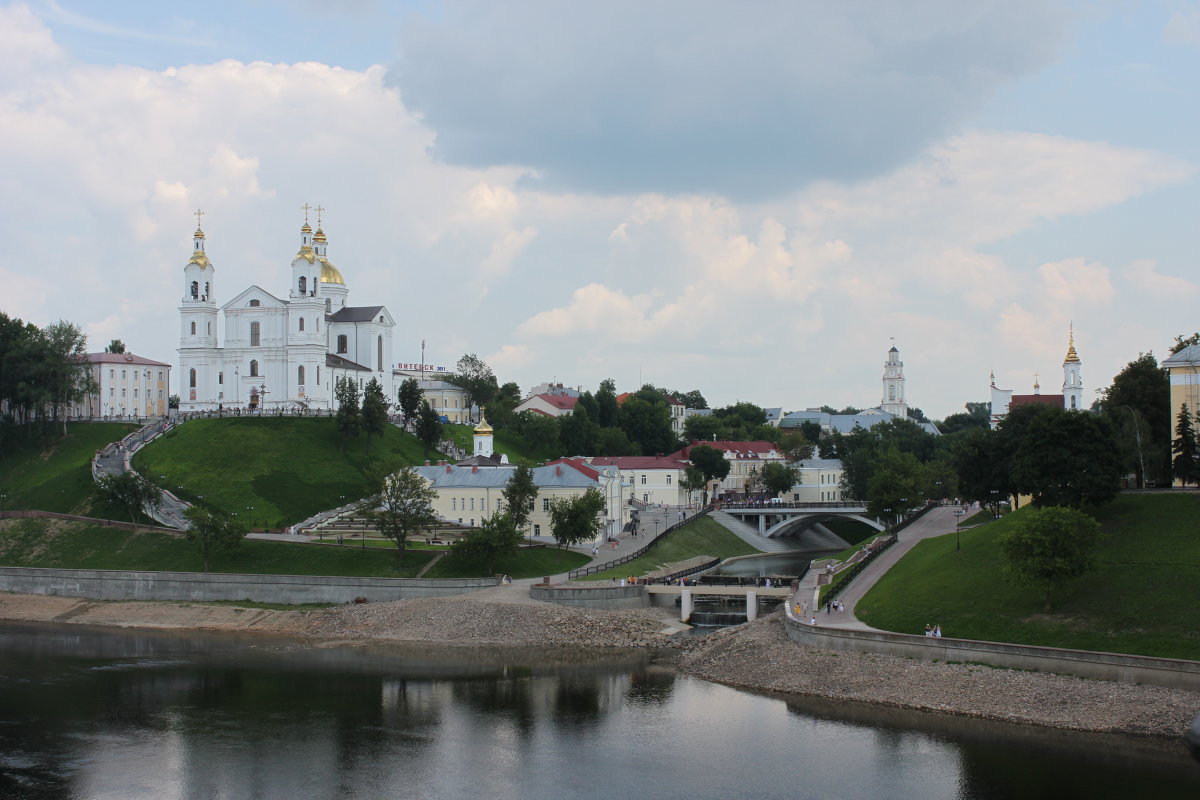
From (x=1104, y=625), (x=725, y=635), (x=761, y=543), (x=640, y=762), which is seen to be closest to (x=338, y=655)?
(x=725, y=635)

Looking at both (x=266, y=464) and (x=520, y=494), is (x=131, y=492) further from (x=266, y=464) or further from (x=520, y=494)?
(x=520, y=494)

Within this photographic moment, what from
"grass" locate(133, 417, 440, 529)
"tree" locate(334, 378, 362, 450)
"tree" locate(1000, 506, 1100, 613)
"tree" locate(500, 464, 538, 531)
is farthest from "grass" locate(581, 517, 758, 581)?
"tree" locate(1000, 506, 1100, 613)

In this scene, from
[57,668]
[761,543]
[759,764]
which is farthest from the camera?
[761,543]

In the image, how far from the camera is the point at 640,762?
3844 centimetres

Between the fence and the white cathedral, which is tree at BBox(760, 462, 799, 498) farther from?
the white cathedral

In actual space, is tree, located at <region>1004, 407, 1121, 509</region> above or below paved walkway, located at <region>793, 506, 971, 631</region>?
above

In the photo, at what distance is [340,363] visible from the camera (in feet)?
361

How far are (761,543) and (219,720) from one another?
60.1m

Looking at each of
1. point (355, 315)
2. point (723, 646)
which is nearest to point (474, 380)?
point (355, 315)

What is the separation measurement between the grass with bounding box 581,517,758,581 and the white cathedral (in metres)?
35.2

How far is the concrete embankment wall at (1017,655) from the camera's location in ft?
136

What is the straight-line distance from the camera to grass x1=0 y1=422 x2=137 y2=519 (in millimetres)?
84125

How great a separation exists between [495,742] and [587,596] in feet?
76.9

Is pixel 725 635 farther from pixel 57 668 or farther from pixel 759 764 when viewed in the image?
pixel 57 668
